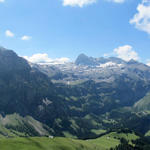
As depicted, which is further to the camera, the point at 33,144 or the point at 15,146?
the point at 33,144

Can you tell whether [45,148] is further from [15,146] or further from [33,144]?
[15,146]

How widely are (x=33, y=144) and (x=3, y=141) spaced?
1006 inches

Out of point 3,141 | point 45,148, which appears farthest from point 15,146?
point 45,148

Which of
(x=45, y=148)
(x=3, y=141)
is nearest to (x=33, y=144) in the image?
(x=45, y=148)

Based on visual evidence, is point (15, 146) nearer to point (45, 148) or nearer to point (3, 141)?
point (3, 141)

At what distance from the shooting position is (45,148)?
198 m

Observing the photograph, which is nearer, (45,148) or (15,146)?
(15,146)

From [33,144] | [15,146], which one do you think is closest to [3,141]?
[15,146]

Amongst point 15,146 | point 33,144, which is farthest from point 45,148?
point 15,146

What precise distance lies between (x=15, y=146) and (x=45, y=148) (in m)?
27.0

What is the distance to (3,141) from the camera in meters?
191

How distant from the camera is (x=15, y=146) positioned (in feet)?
607

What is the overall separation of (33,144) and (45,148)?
11.1 m

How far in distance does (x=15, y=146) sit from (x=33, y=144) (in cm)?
1782
